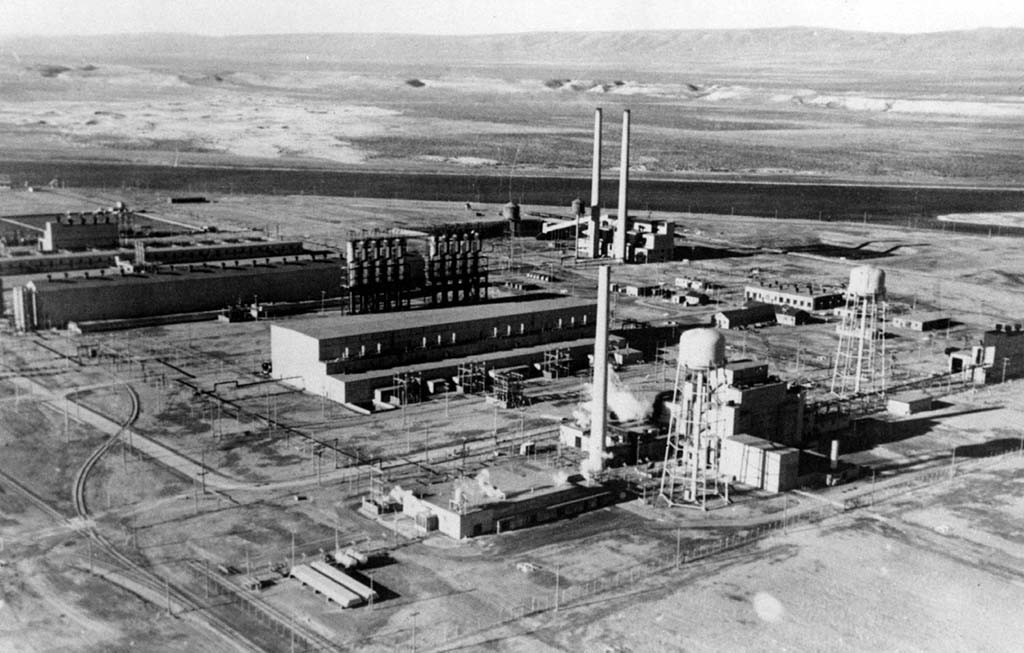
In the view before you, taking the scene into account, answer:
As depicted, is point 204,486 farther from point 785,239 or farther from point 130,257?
point 785,239

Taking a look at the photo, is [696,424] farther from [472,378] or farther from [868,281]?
[868,281]

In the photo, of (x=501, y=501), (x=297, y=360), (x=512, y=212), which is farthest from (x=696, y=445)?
(x=512, y=212)

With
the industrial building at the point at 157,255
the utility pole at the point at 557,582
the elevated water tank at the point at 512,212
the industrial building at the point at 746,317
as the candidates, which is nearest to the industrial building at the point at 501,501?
the utility pole at the point at 557,582

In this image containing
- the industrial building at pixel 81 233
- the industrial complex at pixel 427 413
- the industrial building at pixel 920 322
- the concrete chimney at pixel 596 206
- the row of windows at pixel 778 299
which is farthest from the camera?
the concrete chimney at pixel 596 206

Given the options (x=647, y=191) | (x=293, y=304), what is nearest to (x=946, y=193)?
(x=647, y=191)

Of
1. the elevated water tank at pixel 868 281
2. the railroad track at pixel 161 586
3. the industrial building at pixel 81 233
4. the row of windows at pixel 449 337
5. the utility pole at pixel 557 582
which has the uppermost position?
the elevated water tank at pixel 868 281

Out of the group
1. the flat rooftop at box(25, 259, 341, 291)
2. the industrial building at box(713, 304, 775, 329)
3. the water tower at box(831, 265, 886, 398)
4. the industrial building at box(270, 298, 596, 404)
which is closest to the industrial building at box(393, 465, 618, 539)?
the industrial building at box(270, 298, 596, 404)

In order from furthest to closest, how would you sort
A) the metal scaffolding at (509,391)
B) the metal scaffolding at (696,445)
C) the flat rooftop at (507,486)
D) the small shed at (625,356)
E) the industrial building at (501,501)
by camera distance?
1. the small shed at (625,356)
2. the metal scaffolding at (509,391)
3. the metal scaffolding at (696,445)
4. the flat rooftop at (507,486)
5. the industrial building at (501,501)

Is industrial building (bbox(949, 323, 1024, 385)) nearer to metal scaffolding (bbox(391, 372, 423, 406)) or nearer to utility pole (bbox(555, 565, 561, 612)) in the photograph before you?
metal scaffolding (bbox(391, 372, 423, 406))

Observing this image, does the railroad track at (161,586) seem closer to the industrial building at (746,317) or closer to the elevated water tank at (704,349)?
the elevated water tank at (704,349)
